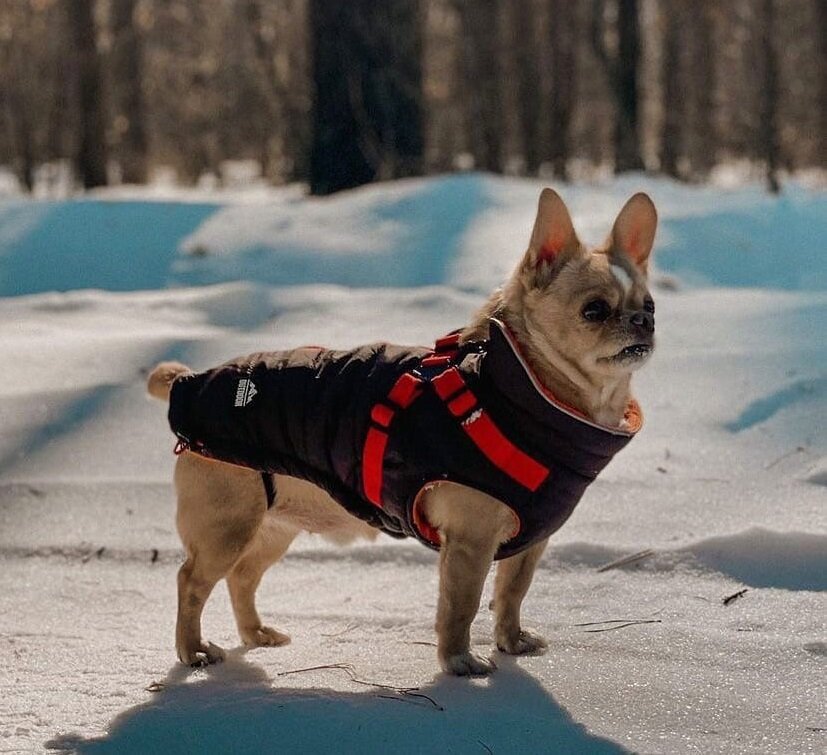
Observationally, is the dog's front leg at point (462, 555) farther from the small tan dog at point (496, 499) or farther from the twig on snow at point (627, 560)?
the twig on snow at point (627, 560)

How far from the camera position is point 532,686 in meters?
2.98

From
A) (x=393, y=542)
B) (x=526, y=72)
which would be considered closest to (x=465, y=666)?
(x=393, y=542)

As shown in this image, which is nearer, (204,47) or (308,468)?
(308,468)

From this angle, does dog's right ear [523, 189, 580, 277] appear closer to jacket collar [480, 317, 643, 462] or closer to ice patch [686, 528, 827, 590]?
jacket collar [480, 317, 643, 462]

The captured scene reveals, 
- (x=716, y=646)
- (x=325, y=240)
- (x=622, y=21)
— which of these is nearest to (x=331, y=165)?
(x=325, y=240)

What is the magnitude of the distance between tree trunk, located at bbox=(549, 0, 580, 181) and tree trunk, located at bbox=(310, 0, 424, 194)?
18.5 feet

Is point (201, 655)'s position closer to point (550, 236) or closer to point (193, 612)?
point (193, 612)

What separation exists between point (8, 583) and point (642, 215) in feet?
8.06

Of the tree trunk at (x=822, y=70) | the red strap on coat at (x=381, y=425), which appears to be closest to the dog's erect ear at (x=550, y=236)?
the red strap on coat at (x=381, y=425)

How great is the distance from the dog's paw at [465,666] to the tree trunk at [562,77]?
1299 cm

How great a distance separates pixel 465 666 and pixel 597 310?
1.04 metres

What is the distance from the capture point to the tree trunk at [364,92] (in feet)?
32.7

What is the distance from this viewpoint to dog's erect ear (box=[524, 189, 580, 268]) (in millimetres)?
3299

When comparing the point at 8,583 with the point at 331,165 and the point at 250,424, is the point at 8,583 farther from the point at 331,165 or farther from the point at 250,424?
the point at 331,165
